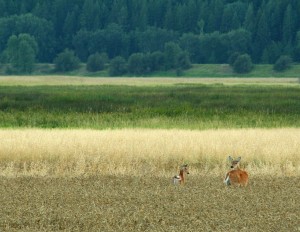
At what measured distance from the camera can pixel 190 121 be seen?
3797cm

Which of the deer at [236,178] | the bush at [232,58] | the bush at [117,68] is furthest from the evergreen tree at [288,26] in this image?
the deer at [236,178]

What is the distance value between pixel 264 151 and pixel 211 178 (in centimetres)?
466

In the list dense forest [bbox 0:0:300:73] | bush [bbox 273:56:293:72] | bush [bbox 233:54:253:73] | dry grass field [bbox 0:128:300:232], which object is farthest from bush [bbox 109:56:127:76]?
dry grass field [bbox 0:128:300:232]

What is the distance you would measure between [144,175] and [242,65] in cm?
12611

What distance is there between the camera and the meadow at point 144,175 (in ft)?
45.4

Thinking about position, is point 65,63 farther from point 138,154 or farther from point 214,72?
point 138,154

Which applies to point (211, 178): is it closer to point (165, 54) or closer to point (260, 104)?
point (260, 104)

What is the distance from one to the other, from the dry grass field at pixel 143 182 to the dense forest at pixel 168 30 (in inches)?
5031

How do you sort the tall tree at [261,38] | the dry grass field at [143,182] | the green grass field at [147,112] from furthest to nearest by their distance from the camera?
the tall tree at [261,38] → the green grass field at [147,112] → the dry grass field at [143,182]

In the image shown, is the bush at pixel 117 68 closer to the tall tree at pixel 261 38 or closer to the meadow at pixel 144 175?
the tall tree at pixel 261 38

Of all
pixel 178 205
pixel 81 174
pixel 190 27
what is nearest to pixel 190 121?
pixel 81 174

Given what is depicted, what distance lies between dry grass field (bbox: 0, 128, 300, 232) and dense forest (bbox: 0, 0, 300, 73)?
419ft

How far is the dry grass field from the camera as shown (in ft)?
45.2

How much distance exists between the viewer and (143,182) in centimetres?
1834
